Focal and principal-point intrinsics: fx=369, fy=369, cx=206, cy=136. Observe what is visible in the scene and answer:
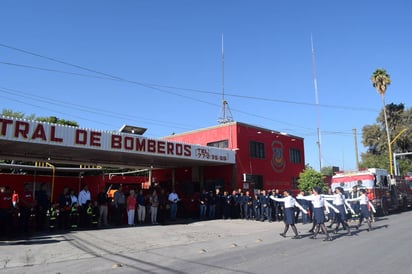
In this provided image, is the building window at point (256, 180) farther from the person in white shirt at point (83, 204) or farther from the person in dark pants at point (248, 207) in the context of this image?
the person in white shirt at point (83, 204)

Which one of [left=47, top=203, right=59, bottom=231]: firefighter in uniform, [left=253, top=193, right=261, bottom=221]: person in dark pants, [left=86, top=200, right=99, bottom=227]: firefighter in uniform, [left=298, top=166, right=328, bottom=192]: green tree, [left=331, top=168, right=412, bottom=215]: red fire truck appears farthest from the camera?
[left=298, top=166, right=328, bottom=192]: green tree

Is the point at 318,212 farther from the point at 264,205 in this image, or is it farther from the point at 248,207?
the point at 248,207

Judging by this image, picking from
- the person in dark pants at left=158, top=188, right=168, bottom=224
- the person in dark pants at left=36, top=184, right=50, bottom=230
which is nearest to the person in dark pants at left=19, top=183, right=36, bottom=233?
the person in dark pants at left=36, top=184, right=50, bottom=230

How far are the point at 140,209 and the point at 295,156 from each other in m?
16.8

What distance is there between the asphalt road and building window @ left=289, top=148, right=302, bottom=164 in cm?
1525

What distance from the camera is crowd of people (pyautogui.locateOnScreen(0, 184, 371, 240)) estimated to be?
13953 mm

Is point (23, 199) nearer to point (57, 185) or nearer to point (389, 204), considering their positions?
point (57, 185)

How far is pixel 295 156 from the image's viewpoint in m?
Answer: 31.0

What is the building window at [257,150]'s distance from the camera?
25927 millimetres

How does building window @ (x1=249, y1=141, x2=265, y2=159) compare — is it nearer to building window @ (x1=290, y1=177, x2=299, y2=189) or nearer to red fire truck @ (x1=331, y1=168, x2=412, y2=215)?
building window @ (x1=290, y1=177, x2=299, y2=189)

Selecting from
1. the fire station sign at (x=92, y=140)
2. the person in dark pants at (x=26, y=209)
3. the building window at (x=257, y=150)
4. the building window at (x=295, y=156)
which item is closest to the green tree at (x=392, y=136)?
the building window at (x=295, y=156)

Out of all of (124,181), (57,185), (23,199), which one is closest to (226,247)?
(23,199)

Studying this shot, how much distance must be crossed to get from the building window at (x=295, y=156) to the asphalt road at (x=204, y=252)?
15255 mm

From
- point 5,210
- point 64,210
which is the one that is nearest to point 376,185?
point 64,210
